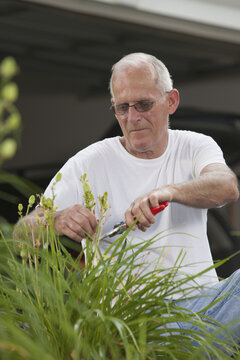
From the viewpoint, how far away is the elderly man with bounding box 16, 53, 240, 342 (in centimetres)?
217

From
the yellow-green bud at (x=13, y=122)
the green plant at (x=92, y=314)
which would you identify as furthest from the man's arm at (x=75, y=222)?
the yellow-green bud at (x=13, y=122)

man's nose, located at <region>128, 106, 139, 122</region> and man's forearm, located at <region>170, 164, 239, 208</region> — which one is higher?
man's nose, located at <region>128, 106, 139, 122</region>

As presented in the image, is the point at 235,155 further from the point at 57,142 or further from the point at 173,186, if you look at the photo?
the point at 173,186

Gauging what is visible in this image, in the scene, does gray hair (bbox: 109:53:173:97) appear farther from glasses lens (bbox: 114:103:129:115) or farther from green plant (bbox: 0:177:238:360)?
green plant (bbox: 0:177:238:360)

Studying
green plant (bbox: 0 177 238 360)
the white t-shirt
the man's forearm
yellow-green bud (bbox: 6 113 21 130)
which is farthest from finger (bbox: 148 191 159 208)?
yellow-green bud (bbox: 6 113 21 130)

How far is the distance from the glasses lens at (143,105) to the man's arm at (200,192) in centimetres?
28

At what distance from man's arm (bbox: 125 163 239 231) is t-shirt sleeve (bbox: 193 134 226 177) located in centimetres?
4

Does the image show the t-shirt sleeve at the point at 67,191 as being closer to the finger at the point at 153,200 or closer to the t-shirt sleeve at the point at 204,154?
the t-shirt sleeve at the point at 204,154

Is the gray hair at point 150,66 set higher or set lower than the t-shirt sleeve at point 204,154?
higher

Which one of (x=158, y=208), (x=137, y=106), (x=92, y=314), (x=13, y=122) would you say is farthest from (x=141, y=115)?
(x=13, y=122)

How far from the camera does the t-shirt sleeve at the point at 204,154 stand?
223 cm

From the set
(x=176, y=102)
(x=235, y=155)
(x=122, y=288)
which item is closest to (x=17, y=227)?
(x=122, y=288)

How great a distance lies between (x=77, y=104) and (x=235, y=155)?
45.9 inches

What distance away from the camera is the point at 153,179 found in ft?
7.57
